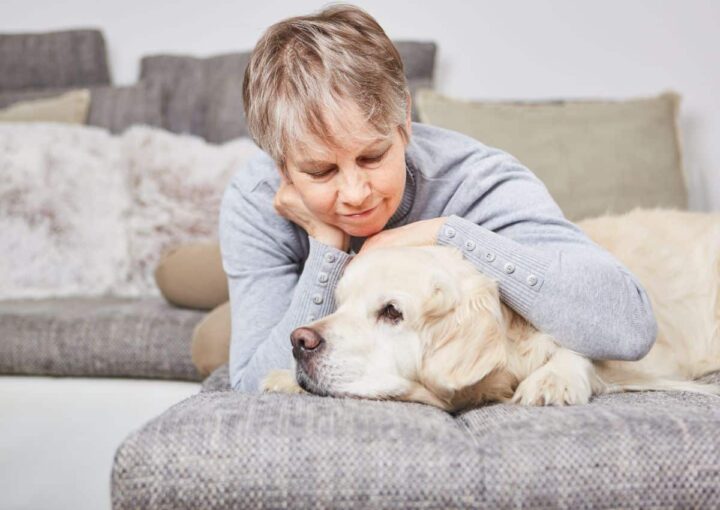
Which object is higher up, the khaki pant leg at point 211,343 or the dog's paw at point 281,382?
the dog's paw at point 281,382

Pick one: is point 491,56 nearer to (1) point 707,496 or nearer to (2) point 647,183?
(2) point 647,183

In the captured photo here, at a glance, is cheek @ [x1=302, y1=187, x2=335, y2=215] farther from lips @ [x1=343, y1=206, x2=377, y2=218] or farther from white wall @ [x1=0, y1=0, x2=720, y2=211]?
white wall @ [x1=0, y1=0, x2=720, y2=211]

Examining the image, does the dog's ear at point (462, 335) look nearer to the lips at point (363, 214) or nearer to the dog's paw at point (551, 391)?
the dog's paw at point (551, 391)

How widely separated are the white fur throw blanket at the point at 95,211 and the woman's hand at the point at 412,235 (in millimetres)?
1315

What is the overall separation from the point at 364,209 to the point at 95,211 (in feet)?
5.56

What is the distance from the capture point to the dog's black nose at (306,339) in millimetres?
1225

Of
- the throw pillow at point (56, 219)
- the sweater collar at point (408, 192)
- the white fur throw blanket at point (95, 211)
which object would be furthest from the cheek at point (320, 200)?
the throw pillow at point (56, 219)

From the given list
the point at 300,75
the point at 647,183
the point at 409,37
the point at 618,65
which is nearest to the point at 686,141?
the point at 618,65

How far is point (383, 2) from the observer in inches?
132

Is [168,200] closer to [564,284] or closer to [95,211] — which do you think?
[95,211]

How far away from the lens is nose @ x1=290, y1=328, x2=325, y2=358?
48.2 inches

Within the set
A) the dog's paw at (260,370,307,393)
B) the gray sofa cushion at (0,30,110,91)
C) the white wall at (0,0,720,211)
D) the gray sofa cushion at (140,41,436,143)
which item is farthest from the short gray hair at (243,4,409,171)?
the gray sofa cushion at (0,30,110,91)

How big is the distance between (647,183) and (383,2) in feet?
4.80

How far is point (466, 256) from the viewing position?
132 cm
